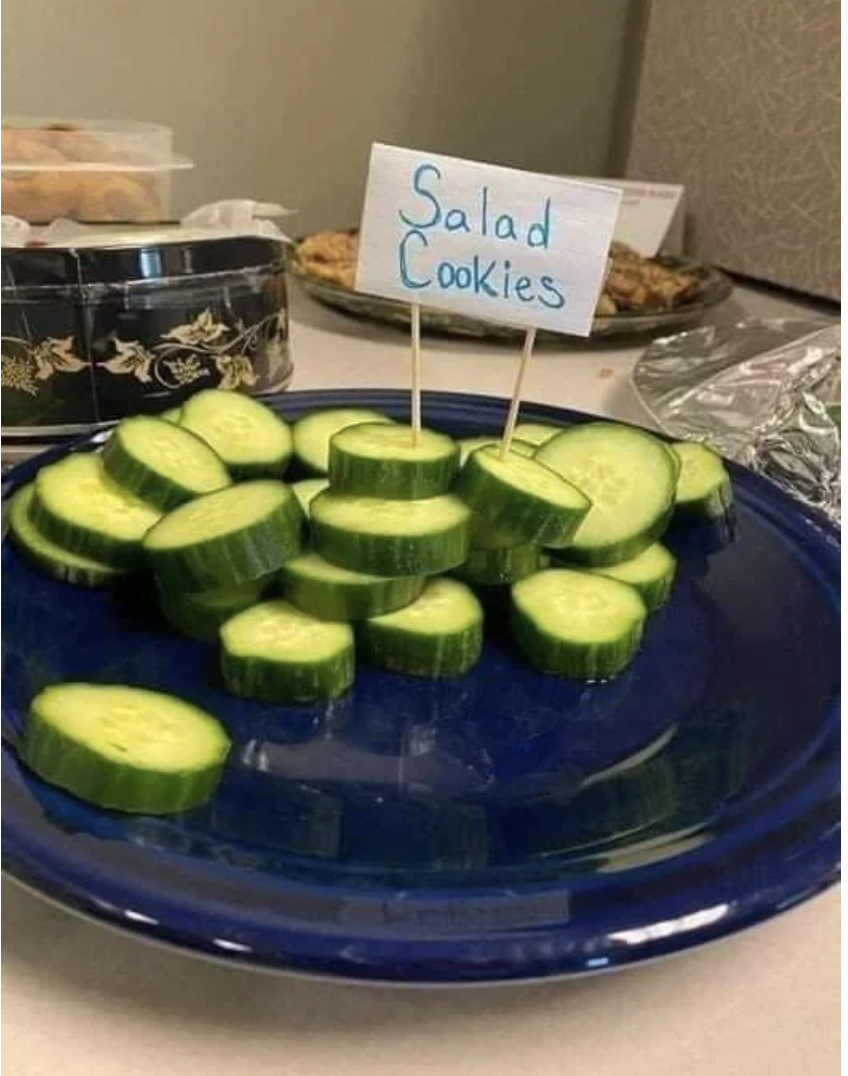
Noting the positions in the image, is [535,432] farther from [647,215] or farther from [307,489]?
[647,215]

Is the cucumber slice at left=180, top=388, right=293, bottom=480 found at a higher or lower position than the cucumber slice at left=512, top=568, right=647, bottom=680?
higher

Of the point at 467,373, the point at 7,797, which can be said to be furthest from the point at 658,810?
the point at 467,373

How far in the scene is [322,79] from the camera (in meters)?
1.52

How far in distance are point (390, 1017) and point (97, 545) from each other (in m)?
0.30

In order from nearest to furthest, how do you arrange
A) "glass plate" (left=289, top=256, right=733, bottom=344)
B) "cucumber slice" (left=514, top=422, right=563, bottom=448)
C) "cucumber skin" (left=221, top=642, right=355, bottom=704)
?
"cucumber skin" (left=221, top=642, right=355, bottom=704) → "cucumber slice" (left=514, top=422, right=563, bottom=448) → "glass plate" (left=289, top=256, right=733, bottom=344)

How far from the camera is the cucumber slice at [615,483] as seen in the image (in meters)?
0.72

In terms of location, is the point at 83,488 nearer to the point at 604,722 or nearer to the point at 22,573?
the point at 22,573

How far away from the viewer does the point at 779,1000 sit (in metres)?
0.52

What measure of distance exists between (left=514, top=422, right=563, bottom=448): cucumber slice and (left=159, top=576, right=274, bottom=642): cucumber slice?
0.22 meters

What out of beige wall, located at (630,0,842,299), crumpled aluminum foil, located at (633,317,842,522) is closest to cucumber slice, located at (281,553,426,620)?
crumpled aluminum foil, located at (633,317,842,522)

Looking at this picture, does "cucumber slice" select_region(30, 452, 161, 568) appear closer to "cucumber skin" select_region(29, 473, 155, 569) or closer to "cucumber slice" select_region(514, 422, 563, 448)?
"cucumber skin" select_region(29, 473, 155, 569)

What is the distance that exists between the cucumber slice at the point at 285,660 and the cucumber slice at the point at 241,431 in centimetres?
14

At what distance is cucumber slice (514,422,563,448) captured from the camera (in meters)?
0.81

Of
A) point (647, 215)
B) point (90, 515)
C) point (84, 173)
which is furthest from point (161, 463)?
point (647, 215)
